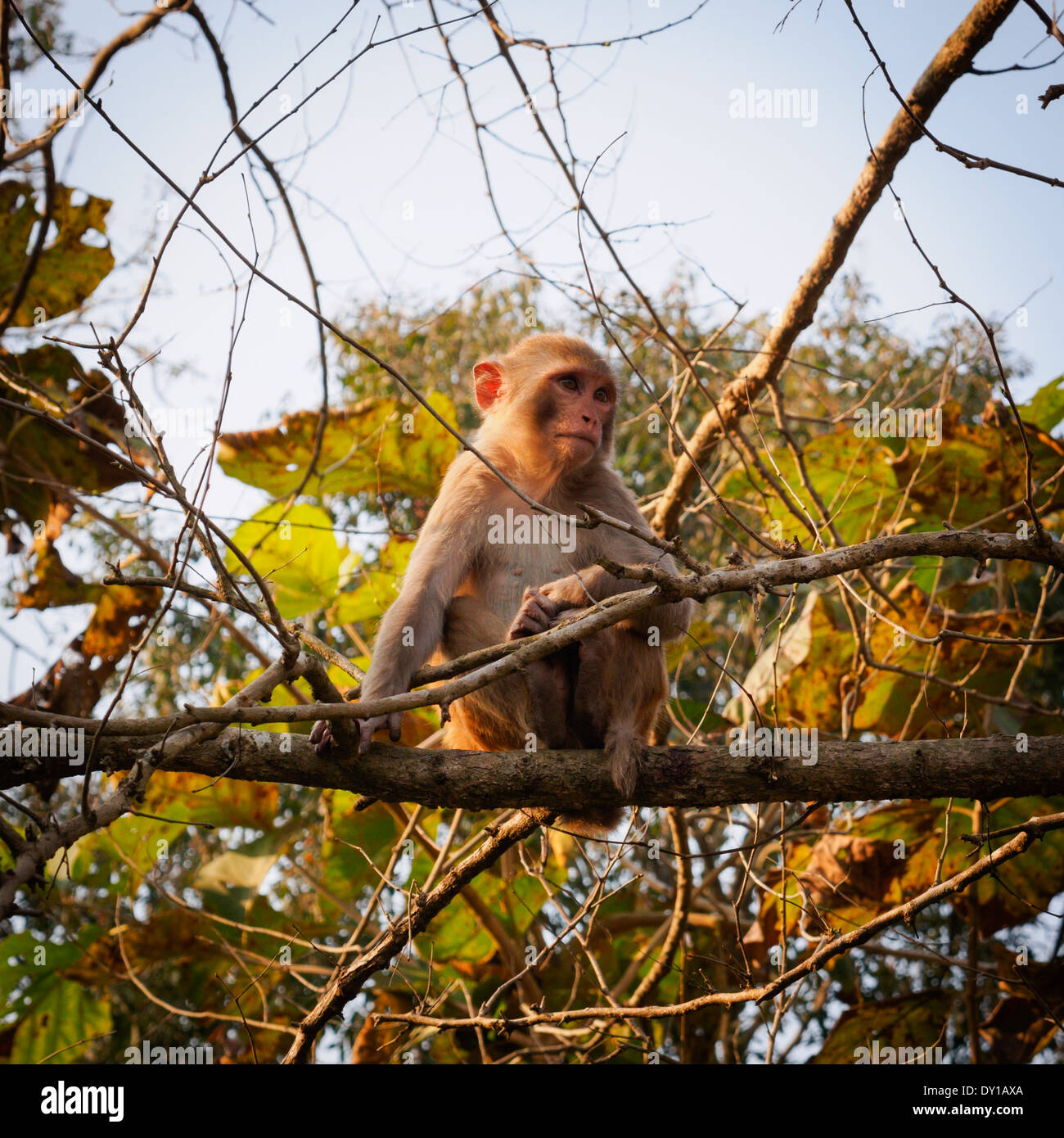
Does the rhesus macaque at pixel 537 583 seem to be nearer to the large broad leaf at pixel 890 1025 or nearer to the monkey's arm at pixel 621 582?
the monkey's arm at pixel 621 582

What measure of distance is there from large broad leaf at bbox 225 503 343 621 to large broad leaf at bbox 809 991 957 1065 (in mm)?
4379

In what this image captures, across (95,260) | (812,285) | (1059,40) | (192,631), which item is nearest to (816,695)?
(812,285)

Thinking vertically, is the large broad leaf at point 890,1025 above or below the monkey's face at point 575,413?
below

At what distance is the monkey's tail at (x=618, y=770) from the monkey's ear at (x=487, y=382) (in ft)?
8.25

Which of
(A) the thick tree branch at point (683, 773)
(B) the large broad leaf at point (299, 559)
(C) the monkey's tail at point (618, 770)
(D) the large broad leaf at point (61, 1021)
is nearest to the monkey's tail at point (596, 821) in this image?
(C) the monkey's tail at point (618, 770)

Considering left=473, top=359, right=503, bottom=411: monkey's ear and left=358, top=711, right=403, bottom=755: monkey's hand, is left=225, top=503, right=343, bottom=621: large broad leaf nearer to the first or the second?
left=473, top=359, right=503, bottom=411: monkey's ear

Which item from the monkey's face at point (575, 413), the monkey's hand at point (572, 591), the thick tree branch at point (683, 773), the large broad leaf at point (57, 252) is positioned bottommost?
the thick tree branch at point (683, 773)

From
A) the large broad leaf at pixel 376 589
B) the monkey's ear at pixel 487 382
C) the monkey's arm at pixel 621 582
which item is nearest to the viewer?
the monkey's arm at pixel 621 582

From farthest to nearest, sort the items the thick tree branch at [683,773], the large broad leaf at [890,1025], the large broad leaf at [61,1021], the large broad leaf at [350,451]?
the large broad leaf at [61,1021]
the large broad leaf at [350,451]
the large broad leaf at [890,1025]
the thick tree branch at [683,773]

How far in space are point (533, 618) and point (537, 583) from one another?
955mm

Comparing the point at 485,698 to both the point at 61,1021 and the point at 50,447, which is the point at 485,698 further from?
the point at 61,1021

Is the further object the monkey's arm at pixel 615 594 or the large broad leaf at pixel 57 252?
the large broad leaf at pixel 57 252

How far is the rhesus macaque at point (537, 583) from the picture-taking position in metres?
4.38

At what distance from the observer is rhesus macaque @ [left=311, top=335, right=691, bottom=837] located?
14.4 ft
